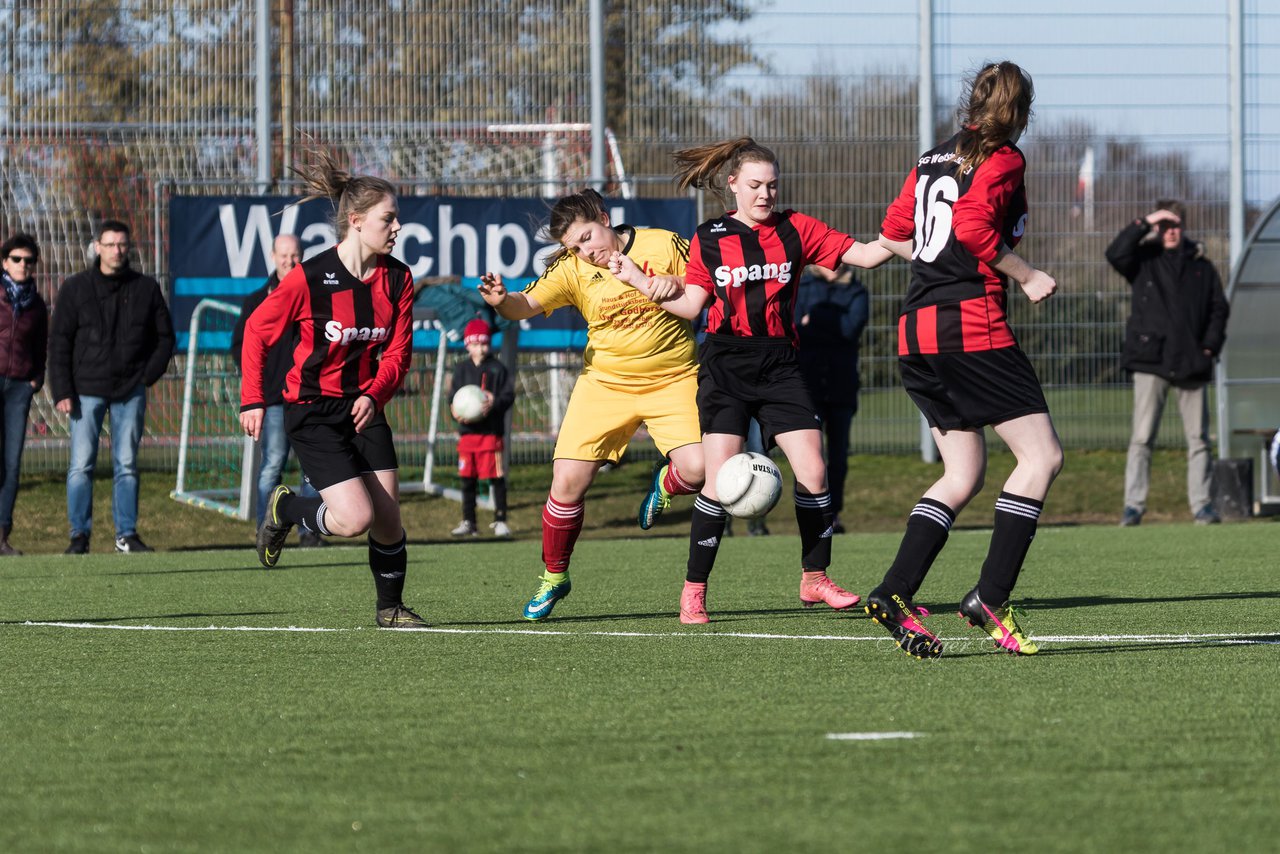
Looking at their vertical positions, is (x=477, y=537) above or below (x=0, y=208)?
below

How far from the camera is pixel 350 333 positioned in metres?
6.96

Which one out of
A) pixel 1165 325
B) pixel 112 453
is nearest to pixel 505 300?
pixel 112 453

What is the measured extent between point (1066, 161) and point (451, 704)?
495 inches

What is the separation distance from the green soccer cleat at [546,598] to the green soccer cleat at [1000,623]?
6.86ft

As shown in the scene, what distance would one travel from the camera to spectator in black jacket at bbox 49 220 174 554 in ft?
39.0

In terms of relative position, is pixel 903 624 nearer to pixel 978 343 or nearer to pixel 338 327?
pixel 978 343

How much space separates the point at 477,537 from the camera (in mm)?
13953

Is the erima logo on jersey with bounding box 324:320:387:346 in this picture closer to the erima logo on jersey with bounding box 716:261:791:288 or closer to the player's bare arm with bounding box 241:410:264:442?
the player's bare arm with bounding box 241:410:264:442

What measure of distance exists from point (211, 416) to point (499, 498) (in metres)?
2.93

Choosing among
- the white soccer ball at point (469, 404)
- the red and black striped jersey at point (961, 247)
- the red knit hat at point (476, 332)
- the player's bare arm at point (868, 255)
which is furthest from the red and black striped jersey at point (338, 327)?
the red knit hat at point (476, 332)

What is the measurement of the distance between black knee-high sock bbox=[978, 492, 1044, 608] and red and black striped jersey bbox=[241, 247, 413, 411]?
241 cm

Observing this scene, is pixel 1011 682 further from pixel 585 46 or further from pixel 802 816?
pixel 585 46

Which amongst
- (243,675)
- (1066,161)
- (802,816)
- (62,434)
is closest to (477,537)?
(62,434)

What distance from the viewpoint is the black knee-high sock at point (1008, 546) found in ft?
18.7
